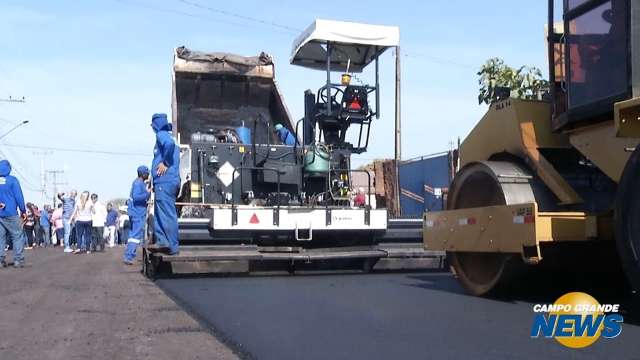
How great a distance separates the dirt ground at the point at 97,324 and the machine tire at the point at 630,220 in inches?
104

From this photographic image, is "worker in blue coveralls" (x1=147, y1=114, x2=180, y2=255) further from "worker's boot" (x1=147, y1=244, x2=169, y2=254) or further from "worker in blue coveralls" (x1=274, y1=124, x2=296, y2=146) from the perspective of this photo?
"worker in blue coveralls" (x1=274, y1=124, x2=296, y2=146)

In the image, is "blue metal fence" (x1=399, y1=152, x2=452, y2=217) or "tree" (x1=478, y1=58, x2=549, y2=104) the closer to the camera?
"tree" (x1=478, y1=58, x2=549, y2=104)

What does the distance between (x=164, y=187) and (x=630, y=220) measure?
5724 millimetres

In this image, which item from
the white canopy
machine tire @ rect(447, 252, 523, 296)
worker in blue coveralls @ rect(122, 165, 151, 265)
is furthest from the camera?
worker in blue coveralls @ rect(122, 165, 151, 265)

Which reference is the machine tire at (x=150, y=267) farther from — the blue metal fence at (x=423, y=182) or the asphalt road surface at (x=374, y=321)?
the blue metal fence at (x=423, y=182)

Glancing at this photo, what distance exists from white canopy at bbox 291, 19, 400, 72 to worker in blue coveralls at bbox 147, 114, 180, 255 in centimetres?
271

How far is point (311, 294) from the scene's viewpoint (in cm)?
732

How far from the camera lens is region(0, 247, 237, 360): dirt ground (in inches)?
179

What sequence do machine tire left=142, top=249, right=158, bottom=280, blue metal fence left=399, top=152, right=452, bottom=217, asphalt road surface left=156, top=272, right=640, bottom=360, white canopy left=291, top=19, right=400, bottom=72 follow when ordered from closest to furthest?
asphalt road surface left=156, top=272, right=640, bottom=360, machine tire left=142, top=249, right=158, bottom=280, white canopy left=291, top=19, right=400, bottom=72, blue metal fence left=399, top=152, right=452, bottom=217

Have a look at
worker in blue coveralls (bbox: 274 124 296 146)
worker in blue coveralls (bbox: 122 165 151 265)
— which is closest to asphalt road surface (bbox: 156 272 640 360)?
worker in blue coveralls (bbox: 122 165 151 265)

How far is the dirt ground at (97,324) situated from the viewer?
455 cm

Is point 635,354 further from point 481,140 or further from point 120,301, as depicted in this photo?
point 120,301

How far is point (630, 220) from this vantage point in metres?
4.96

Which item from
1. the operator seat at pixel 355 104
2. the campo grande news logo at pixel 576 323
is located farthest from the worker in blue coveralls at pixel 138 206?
the campo grande news logo at pixel 576 323
